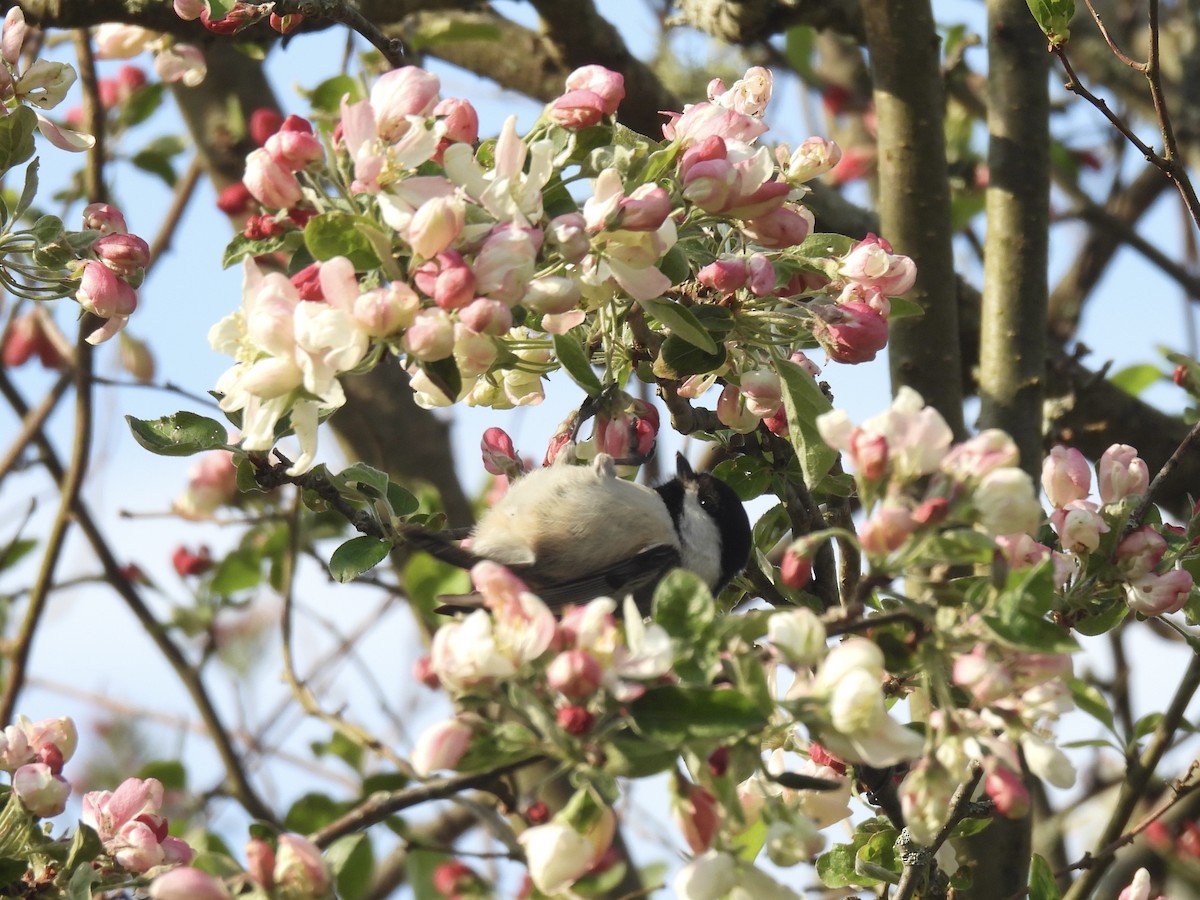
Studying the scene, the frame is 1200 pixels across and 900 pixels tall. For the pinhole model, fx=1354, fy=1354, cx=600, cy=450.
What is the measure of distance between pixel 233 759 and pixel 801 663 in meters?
2.92

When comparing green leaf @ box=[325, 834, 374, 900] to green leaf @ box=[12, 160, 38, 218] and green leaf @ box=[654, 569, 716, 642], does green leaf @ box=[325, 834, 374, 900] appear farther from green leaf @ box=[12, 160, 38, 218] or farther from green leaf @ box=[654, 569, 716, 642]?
green leaf @ box=[654, 569, 716, 642]

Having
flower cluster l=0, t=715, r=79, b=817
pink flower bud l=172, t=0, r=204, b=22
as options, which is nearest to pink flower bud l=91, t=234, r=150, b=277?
pink flower bud l=172, t=0, r=204, b=22

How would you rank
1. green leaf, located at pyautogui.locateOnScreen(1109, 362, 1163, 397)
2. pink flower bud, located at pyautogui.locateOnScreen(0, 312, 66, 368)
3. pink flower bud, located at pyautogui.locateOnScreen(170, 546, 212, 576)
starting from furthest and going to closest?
pink flower bud, located at pyautogui.locateOnScreen(0, 312, 66, 368) → pink flower bud, located at pyautogui.locateOnScreen(170, 546, 212, 576) → green leaf, located at pyautogui.locateOnScreen(1109, 362, 1163, 397)

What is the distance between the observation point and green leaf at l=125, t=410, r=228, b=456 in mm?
1662

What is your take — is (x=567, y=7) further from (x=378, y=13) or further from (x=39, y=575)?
(x=39, y=575)

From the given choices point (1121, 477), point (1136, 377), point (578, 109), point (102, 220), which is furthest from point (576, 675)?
point (1136, 377)

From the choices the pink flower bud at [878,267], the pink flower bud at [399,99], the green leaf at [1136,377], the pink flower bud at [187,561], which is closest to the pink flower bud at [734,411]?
the pink flower bud at [878,267]

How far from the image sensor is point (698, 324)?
5.35 feet

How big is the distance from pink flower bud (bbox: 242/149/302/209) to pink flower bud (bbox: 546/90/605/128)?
33 cm

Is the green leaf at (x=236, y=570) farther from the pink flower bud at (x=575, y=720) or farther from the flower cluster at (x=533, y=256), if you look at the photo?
the pink flower bud at (x=575, y=720)

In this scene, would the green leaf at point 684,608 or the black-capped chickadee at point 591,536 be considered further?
the black-capped chickadee at point 591,536

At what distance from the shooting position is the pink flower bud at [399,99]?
1.50 m

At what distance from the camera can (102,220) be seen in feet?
6.35

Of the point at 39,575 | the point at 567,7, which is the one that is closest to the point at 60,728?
the point at 39,575
